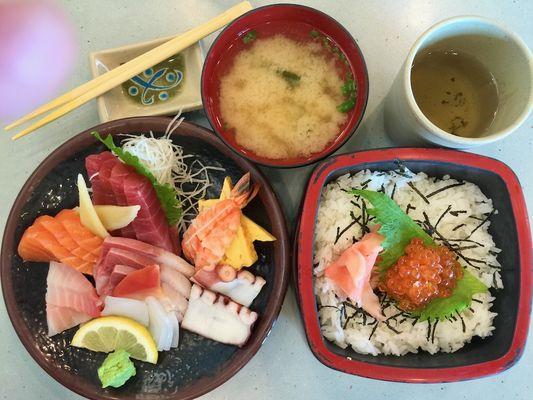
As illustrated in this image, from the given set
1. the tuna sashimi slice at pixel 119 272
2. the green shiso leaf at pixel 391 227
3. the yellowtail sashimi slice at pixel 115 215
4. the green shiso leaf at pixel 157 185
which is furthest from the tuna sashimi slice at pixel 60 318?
Result: the green shiso leaf at pixel 391 227

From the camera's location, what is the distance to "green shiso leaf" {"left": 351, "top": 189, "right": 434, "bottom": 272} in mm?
1203

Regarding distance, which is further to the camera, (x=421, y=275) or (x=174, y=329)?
(x=174, y=329)

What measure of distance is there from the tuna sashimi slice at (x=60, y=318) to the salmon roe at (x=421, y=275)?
2.46 feet

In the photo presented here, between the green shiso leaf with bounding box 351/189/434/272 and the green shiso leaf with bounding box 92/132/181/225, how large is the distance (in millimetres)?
446

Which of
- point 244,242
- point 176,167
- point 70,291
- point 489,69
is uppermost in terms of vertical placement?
point 489,69

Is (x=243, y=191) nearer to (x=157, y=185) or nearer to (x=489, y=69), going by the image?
(x=157, y=185)

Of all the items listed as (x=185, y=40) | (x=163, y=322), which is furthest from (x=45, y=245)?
(x=185, y=40)

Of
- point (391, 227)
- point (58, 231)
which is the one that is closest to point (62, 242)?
point (58, 231)

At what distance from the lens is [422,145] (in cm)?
131

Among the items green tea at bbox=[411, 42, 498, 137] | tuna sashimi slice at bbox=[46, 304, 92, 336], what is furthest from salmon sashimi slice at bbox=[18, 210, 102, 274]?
green tea at bbox=[411, 42, 498, 137]

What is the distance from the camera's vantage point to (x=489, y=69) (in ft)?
4.30

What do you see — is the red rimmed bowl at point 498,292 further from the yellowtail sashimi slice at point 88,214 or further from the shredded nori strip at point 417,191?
the yellowtail sashimi slice at point 88,214

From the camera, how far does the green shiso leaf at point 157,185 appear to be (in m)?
1.26

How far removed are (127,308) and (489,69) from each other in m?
1.04
